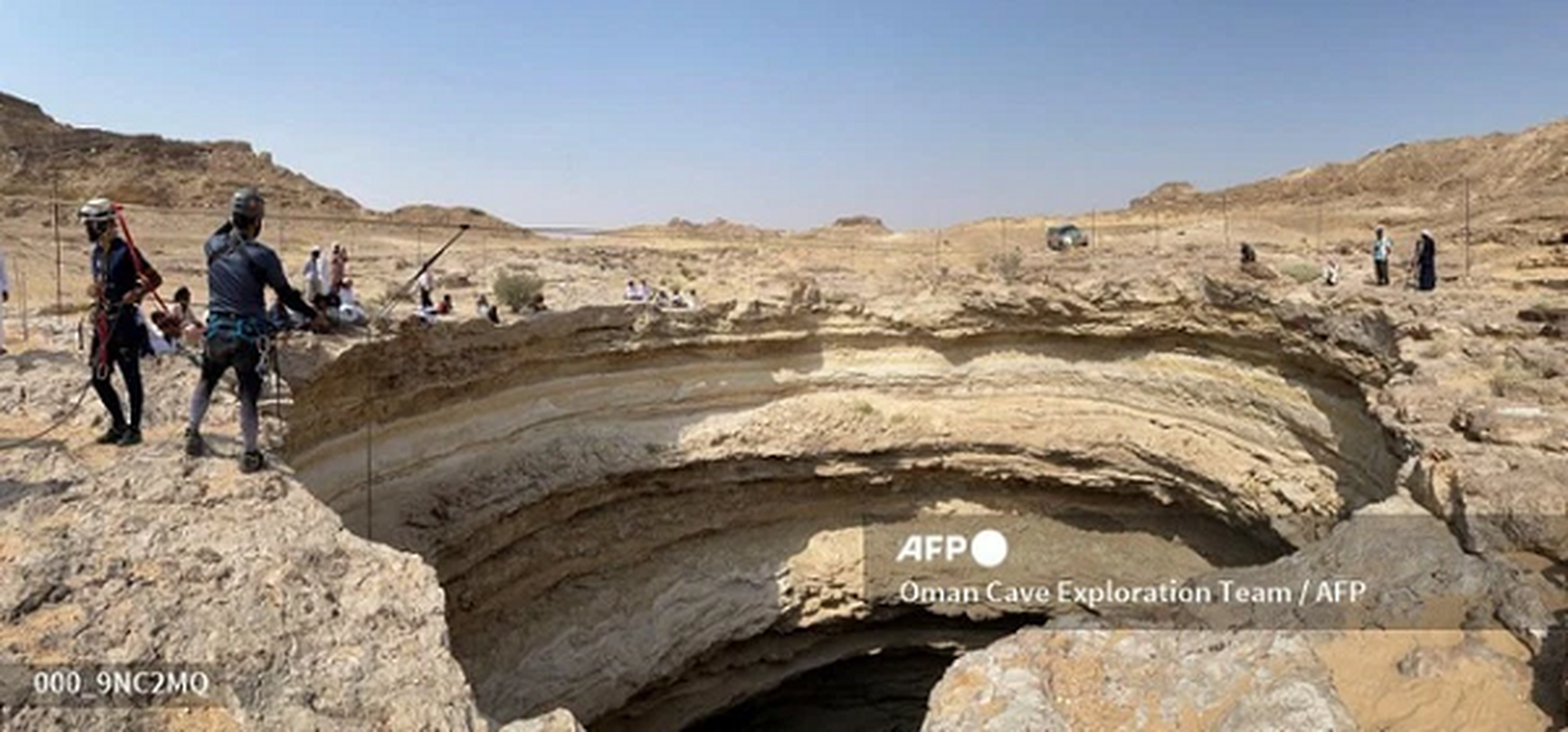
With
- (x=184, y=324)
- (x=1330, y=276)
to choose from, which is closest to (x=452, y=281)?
(x=184, y=324)

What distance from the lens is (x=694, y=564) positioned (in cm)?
1334

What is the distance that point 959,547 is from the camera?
14422mm

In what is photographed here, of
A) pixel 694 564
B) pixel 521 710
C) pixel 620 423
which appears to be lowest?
pixel 521 710

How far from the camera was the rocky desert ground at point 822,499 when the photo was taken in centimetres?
476

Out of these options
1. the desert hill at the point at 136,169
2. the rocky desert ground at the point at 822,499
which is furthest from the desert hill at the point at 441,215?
the rocky desert ground at the point at 822,499

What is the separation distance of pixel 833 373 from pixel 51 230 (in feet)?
60.5

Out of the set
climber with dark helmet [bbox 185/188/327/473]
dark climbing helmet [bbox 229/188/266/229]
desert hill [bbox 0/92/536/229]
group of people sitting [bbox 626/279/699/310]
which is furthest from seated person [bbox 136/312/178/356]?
desert hill [bbox 0/92/536/229]

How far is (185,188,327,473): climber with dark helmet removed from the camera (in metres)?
5.67

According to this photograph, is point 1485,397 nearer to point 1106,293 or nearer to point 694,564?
point 1106,293

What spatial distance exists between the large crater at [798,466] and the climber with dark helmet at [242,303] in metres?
3.50

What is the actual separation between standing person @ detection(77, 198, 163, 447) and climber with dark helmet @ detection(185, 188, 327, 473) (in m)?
0.70

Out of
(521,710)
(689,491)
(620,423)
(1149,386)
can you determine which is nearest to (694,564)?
(689,491)

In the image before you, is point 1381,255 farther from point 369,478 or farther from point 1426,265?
point 369,478

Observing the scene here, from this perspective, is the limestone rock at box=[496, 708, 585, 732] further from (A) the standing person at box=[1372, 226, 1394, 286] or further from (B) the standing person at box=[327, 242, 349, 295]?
(A) the standing person at box=[1372, 226, 1394, 286]
